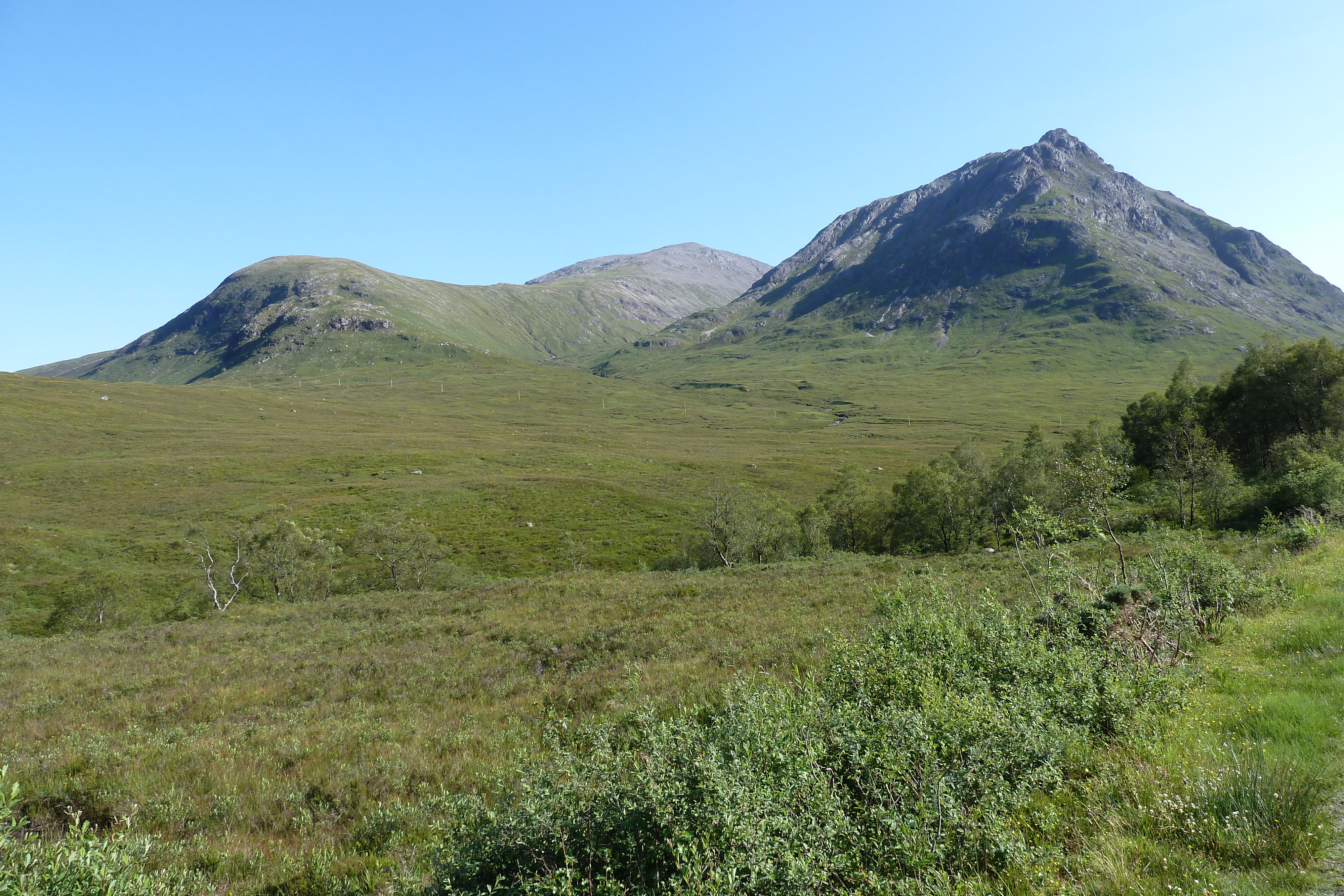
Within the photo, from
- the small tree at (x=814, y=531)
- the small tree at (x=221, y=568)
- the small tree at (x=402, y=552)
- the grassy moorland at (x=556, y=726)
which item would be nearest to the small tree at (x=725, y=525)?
the small tree at (x=814, y=531)

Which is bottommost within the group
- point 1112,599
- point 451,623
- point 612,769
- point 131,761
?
point 451,623

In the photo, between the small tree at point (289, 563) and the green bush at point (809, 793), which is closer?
the green bush at point (809, 793)

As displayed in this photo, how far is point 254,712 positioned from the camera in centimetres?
1461

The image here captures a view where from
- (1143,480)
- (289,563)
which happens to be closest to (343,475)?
(289,563)

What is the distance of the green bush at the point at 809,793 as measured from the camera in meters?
4.70

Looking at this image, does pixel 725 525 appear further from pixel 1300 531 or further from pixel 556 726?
pixel 556 726

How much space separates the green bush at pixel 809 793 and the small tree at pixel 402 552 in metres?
54.9

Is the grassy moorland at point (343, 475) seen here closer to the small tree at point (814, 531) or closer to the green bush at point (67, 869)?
the small tree at point (814, 531)

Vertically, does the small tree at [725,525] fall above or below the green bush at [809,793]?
below

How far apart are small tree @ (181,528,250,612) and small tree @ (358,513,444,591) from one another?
10.5 meters

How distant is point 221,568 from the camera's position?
5847 centimetres

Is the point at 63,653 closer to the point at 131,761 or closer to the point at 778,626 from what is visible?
the point at 131,761

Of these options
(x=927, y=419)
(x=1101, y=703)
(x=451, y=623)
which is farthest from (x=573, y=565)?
(x=927, y=419)

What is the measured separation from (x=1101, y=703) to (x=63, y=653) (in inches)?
1339
